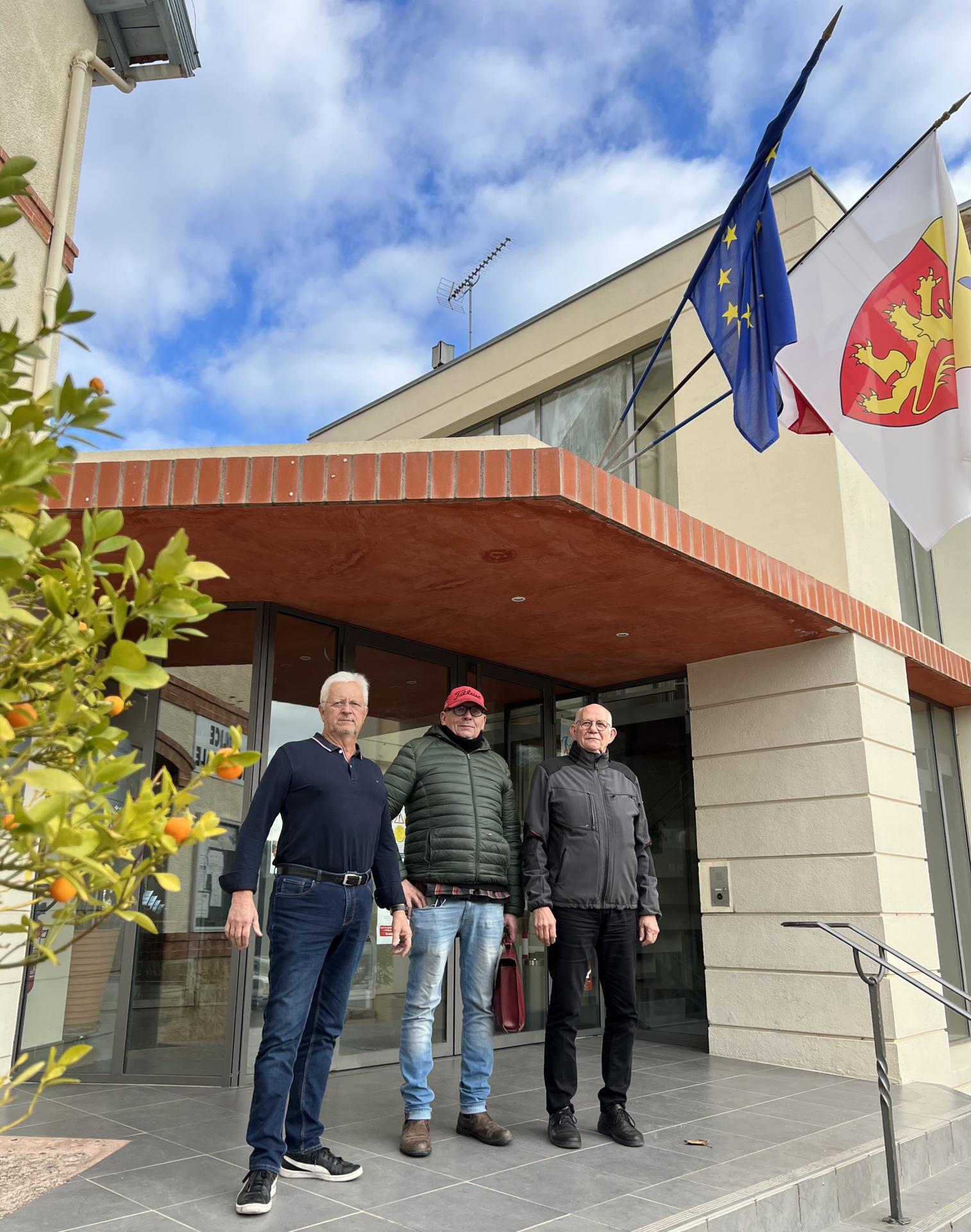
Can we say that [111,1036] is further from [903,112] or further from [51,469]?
[903,112]

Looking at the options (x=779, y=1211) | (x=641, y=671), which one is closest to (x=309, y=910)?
(x=779, y=1211)

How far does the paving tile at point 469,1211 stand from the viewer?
122 inches

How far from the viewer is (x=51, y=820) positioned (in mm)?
938

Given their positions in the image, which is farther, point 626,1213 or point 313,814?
point 313,814

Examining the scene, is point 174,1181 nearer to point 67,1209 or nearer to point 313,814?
point 67,1209

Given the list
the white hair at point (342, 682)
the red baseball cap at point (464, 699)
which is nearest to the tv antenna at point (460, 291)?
the red baseball cap at point (464, 699)

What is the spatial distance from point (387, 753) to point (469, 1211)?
3.55 metres

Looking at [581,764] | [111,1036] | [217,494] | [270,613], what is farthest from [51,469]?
[111,1036]

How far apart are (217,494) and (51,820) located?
11.6 feet

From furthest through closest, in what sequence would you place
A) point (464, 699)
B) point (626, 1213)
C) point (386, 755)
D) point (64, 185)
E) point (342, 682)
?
point (386, 755) < point (64, 185) < point (464, 699) < point (342, 682) < point (626, 1213)

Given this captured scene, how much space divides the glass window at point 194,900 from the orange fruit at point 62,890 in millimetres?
4361

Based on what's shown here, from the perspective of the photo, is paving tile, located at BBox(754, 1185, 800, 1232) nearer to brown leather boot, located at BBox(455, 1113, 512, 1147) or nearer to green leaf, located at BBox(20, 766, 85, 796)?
brown leather boot, located at BBox(455, 1113, 512, 1147)

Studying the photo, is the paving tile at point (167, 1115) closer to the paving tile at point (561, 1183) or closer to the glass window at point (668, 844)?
the paving tile at point (561, 1183)

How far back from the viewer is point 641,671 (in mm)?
7473
